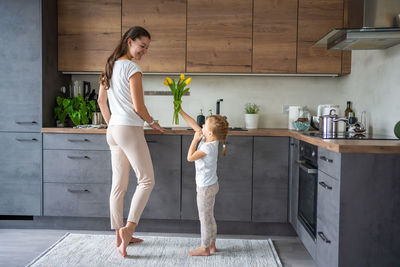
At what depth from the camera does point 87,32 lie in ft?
10.7

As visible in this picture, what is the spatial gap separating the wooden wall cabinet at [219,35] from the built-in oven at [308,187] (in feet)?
3.51

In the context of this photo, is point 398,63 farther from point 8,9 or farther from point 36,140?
point 8,9

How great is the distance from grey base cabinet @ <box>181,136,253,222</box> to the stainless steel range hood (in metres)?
0.99

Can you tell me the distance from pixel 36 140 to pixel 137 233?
1.14 m

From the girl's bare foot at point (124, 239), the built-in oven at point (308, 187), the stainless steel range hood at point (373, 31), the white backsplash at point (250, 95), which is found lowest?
the girl's bare foot at point (124, 239)

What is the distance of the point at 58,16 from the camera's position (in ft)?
10.7

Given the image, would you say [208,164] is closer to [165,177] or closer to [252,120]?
[165,177]

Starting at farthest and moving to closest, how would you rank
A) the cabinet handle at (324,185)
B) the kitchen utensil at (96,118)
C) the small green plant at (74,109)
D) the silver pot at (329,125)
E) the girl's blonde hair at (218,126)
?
1. the kitchen utensil at (96,118)
2. the small green plant at (74,109)
3. the silver pot at (329,125)
4. the girl's blonde hair at (218,126)
5. the cabinet handle at (324,185)

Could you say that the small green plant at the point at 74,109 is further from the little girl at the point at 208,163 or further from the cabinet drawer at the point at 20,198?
the little girl at the point at 208,163

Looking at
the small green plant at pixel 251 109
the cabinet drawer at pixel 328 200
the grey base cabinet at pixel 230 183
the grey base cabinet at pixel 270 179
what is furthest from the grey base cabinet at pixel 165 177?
the cabinet drawer at pixel 328 200

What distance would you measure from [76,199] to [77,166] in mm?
275

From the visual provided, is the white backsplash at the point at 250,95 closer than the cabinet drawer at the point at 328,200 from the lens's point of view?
No

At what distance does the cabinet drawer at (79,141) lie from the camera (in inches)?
115

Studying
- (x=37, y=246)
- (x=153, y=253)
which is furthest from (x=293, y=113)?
(x=37, y=246)
